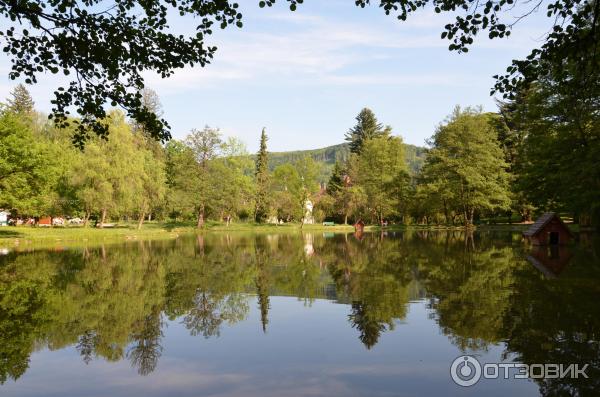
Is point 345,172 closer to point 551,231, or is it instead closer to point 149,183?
point 149,183

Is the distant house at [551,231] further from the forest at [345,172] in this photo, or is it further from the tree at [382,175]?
the tree at [382,175]

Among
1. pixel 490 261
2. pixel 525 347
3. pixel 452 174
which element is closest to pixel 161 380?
pixel 525 347

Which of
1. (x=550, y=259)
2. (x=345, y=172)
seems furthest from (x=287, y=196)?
(x=550, y=259)

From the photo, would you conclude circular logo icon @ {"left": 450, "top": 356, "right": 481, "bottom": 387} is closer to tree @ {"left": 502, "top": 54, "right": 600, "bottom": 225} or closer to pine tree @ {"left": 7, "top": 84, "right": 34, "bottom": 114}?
tree @ {"left": 502, "top": 54, "right": 600, "bottom": 225}

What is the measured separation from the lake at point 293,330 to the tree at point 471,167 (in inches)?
1718

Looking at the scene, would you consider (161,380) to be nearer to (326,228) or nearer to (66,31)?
(66,31)

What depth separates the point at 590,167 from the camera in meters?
28.5

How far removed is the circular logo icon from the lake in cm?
14

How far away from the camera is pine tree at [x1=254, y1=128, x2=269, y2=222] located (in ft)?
278

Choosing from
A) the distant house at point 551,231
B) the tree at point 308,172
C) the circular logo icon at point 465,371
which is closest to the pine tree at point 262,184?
the tree at point 308,172

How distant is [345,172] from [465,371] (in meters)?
86.3

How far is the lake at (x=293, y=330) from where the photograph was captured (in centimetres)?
723

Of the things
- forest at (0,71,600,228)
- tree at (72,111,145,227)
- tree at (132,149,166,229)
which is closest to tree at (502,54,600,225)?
forest at (0,71,600,228)

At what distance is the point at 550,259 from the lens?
22359mm
